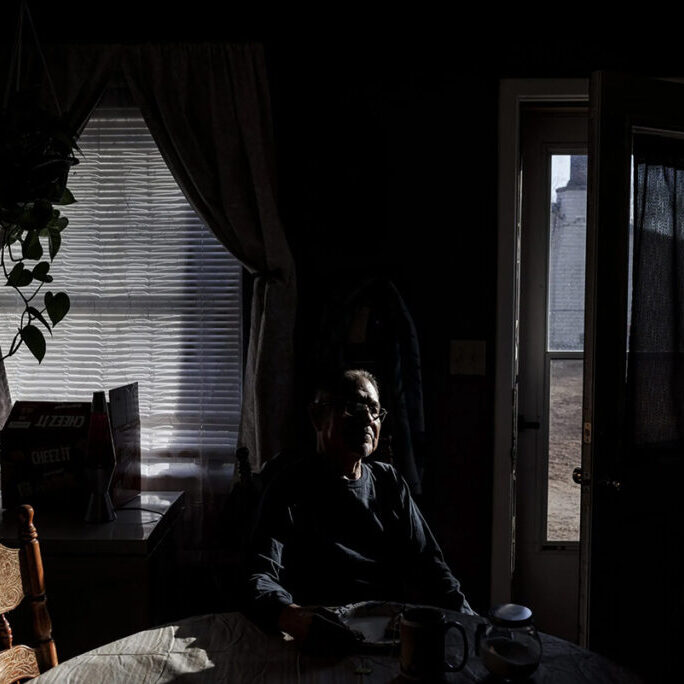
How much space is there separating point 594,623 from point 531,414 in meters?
1.08

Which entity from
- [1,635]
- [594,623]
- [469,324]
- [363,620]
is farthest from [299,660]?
[469,324]

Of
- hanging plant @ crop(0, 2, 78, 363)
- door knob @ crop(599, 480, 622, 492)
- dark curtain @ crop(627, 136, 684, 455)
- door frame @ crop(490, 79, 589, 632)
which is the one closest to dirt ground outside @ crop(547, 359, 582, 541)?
door frame @ crop(490, 79, 589, 632)

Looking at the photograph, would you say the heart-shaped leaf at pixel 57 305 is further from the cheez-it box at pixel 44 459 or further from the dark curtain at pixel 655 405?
the dark curtain at pixel 655 405

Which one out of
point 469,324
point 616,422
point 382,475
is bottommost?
point 382,475

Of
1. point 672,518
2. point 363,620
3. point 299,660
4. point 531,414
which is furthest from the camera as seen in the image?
point 531,414

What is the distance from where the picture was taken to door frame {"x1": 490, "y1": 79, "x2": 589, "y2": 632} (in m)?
2.71

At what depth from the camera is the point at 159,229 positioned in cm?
281

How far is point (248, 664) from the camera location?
4.55 ft

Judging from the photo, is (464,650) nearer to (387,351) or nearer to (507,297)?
(387,351)

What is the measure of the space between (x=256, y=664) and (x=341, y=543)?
583 mm

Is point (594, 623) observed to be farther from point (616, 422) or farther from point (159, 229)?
point (159, 229)

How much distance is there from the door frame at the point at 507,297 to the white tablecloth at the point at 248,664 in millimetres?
1273

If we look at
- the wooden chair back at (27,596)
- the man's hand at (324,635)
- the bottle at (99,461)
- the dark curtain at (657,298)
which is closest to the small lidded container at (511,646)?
the man's hand at (324,635)

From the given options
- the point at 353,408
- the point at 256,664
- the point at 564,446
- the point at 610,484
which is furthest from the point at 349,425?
the point at 564,446
